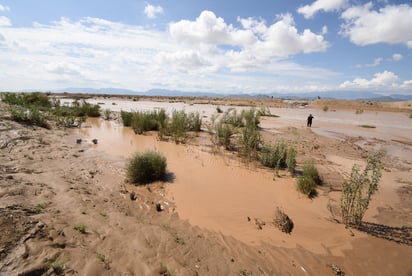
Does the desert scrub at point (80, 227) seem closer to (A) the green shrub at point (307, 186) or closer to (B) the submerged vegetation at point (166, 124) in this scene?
(A) the green shrub at point (307, 186)

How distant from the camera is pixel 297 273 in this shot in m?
3.68

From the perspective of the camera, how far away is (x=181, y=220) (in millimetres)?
4926

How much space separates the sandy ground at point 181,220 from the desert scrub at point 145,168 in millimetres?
314

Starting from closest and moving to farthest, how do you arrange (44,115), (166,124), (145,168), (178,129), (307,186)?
(307,186) < (145,168) < (178,129) < (166,124) < (44,115)

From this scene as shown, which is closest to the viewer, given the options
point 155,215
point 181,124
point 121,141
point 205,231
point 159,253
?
point 159,253

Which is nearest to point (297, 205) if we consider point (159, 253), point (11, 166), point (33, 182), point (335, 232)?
point (335, 232)

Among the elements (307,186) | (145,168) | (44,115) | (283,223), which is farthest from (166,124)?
(283,223)

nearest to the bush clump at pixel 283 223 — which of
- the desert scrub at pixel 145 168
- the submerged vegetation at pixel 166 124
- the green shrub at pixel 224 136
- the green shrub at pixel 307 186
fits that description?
the green shrub at pixel 307 186

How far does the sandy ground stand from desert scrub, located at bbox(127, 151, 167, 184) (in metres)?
0.31

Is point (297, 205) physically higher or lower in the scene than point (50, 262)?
lower

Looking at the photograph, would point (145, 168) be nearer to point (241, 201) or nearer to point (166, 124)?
point (241, 201)

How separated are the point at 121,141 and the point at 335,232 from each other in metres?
9.25

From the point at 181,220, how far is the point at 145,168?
6.99 feet

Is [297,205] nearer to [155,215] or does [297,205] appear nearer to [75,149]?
[155,215]
